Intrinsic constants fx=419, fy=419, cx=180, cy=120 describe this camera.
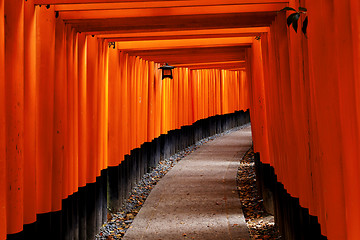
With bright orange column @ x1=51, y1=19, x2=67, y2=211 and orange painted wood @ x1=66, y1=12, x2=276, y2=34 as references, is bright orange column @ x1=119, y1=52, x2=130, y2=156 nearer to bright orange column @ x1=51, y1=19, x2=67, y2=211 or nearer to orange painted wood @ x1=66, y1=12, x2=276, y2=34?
orange painted wood @ x1=66, y1=12, x2=276, y2=34

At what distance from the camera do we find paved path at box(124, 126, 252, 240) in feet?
23.2

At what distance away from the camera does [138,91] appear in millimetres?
11000

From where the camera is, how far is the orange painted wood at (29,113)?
4.03 metres

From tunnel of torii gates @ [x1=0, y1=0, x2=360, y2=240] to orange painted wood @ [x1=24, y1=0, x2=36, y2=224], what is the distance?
0.03 feet

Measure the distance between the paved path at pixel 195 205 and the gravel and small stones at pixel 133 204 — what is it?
0.68 ft

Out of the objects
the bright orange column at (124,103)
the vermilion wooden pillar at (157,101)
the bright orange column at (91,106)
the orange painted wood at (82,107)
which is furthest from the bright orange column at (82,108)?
the vermilion wooden pillar at (157,101)

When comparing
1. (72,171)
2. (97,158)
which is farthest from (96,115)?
(72,171)

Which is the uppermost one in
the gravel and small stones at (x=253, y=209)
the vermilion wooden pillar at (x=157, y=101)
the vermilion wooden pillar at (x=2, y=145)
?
the vermilion wooden pillar at (x=157, y=101)

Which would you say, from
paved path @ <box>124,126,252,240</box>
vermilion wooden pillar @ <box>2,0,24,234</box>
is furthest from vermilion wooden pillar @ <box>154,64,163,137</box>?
vermilion wooden pillar @ <box>2,0,24,234</box>

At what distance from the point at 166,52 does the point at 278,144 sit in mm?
4942

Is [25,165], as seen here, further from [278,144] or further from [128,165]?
[128,165]

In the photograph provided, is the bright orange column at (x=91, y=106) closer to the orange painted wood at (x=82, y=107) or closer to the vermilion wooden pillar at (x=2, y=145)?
the orange painted wood at (x=82, y=107)

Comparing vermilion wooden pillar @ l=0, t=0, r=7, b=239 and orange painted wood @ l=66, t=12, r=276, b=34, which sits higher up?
orange painted wood @ l=66, t=12, r=276, b=34

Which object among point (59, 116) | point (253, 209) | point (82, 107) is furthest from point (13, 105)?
point (253, 209)
